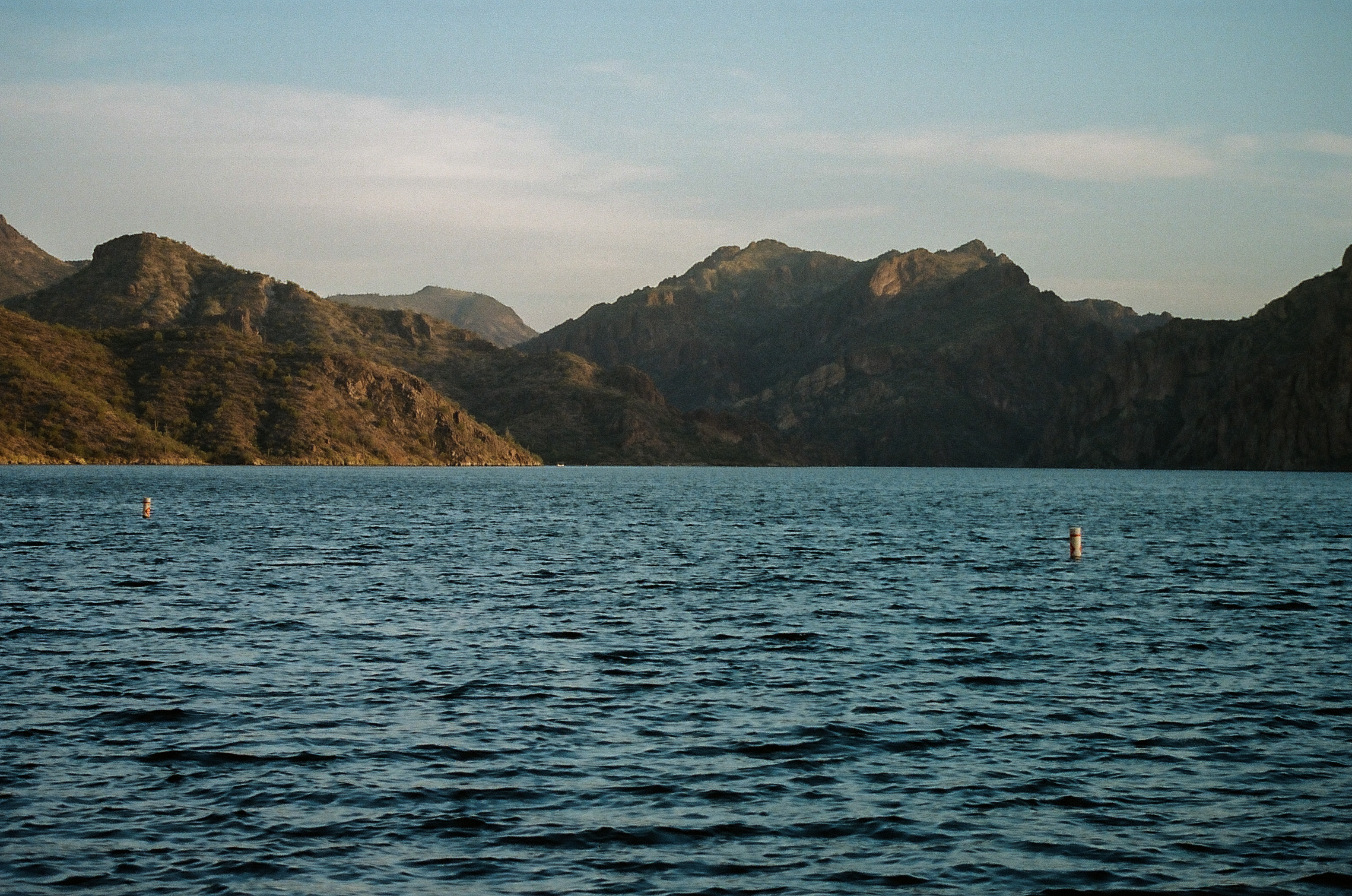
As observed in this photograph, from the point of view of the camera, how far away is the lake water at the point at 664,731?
59.7ft

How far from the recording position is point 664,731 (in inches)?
1047

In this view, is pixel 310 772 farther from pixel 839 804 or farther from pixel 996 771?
pixel 996 771

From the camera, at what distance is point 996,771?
2355cm

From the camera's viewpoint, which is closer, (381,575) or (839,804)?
(839,804)

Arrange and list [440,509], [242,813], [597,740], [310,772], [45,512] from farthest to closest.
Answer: [440,509]
[45,512]
[597,740]
[310,772]
[242,813]

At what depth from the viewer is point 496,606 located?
47750mm

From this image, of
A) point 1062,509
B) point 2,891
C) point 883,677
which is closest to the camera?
point 2,891

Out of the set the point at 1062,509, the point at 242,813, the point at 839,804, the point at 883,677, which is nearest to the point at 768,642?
the point at 883,677

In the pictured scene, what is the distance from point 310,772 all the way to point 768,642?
1951 centimetres

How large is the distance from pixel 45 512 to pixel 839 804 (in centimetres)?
9567

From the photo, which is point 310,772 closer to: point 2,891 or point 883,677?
point 2,891

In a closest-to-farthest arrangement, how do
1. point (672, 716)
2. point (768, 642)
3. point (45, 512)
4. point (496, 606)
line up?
point (672, 716) → point (768, 642) → point (496, 606) → point (45, 512)

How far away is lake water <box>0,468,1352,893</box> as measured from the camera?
59.7 ft

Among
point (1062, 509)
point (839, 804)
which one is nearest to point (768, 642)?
point (839, 804)
